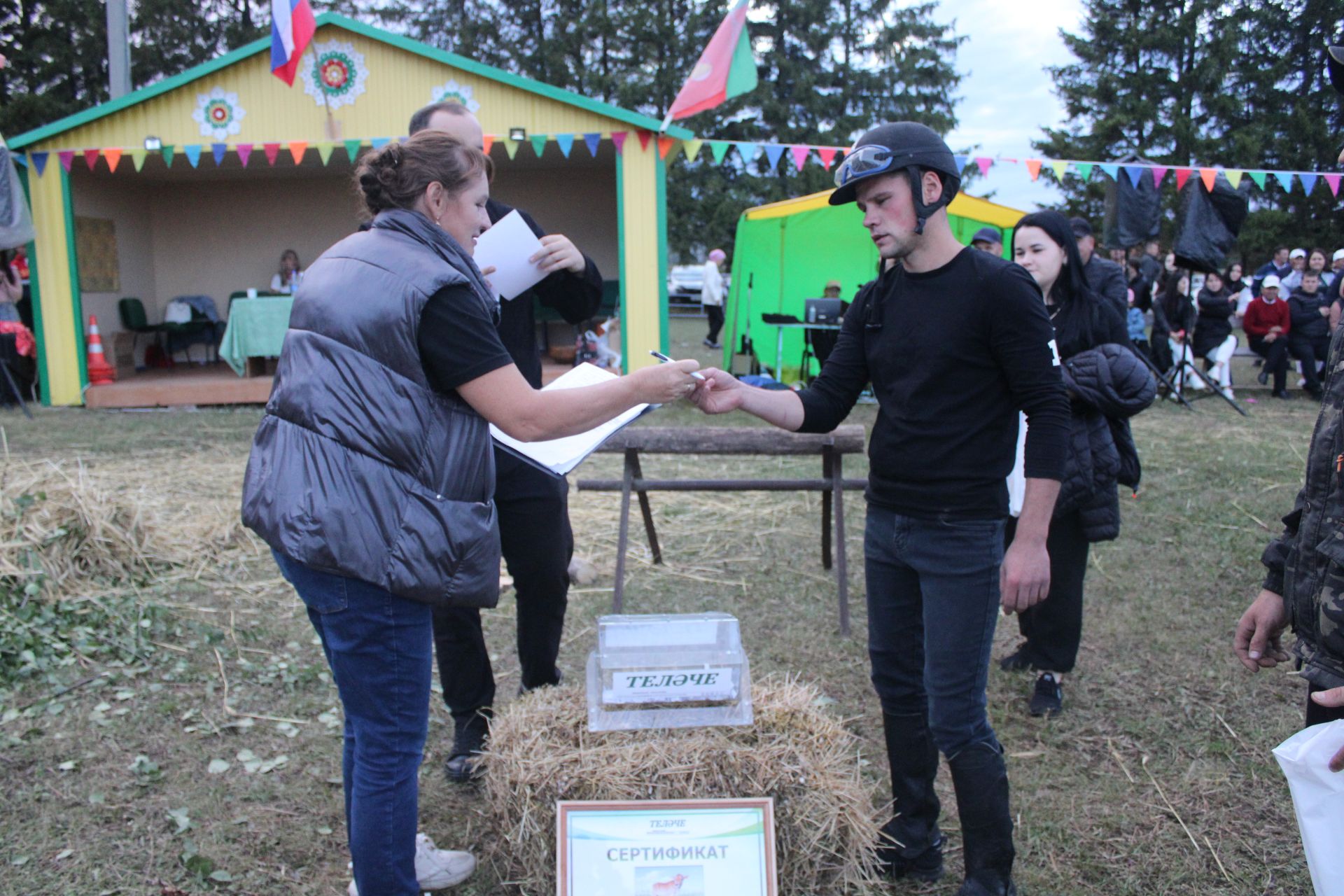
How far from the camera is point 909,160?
2.34 meters

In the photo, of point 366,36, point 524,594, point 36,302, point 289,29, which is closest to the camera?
point 524,594

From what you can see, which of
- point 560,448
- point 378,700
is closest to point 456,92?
point 560,448

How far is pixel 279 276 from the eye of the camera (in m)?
15.1

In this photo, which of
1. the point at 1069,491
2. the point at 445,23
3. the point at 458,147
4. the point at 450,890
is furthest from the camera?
the point at 445,23

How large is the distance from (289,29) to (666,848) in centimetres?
1066

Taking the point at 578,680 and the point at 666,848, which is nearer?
the point at 666,848

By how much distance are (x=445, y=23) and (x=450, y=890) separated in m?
36.7

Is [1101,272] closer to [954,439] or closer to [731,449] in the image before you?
[731,449]

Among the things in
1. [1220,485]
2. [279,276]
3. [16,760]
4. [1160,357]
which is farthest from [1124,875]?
[279,276]

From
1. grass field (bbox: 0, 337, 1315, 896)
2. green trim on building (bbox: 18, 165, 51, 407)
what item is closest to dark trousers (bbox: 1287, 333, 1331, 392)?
grass field (bbox: 0, 337, 1315, 896)

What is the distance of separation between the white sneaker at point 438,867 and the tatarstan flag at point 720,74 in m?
8.87

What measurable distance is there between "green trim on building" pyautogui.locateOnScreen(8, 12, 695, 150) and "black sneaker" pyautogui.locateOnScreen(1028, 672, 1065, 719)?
350 inches

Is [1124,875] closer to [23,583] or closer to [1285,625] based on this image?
[1285,625]

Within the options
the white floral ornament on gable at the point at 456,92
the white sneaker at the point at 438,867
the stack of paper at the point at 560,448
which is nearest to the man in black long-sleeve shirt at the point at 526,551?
the stack of paper at the point at 560,448
